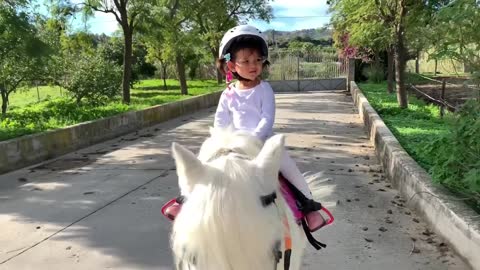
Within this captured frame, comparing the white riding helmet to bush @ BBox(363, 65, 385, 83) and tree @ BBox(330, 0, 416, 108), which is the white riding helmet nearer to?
tree @ BBox(330, 0, 416, 108)

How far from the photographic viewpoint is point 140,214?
17.5 ft

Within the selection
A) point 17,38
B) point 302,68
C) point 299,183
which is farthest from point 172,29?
point 299,183

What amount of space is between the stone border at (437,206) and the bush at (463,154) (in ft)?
0.45

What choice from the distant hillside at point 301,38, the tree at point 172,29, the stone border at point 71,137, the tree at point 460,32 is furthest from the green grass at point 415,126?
the distant hillside at point 301,38

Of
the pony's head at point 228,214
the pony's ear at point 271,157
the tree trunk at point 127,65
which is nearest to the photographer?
the pony's head at point 228,214

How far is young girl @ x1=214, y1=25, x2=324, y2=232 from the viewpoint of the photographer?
2.71 meters

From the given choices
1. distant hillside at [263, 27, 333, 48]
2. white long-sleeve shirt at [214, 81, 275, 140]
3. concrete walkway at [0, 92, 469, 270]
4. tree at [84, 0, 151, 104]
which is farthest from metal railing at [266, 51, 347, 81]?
distant hillside at [263, 27, 333, 48]

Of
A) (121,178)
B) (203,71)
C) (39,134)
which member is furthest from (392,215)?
(203,71)

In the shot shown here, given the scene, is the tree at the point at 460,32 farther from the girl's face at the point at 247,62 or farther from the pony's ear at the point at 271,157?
the pony's ear at the point at 271,157

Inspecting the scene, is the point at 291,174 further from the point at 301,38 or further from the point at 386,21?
the point at 301,38

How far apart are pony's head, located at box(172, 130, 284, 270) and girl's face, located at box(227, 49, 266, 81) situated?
3.36 feet

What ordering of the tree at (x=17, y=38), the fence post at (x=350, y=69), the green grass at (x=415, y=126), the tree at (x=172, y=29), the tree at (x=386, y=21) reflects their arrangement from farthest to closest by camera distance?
the fence post at (x=350, y=69) → the tree at (x=172, y=29) → the tree at (x=386, y=21) → the tree at (x=17, y=38) → the green grass at (x=415, y=126)

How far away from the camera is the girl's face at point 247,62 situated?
9.00ft

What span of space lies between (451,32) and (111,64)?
13.3 meters
